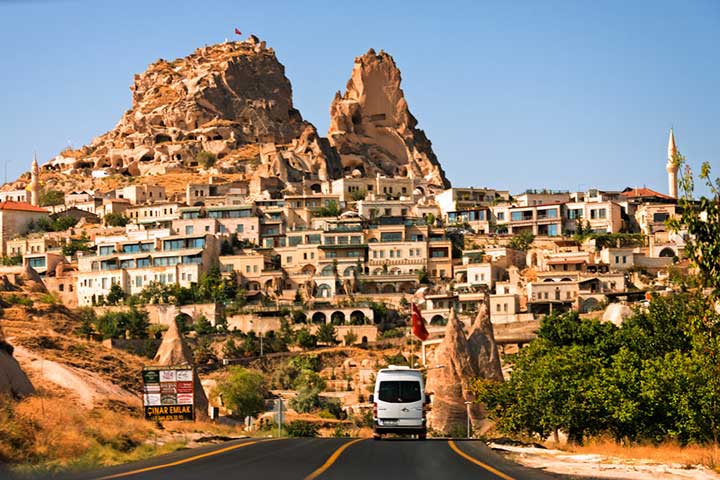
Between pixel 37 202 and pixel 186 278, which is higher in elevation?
pixel 37 202

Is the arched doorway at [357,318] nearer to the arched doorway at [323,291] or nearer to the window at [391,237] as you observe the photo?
the arched doorway at [323,291]

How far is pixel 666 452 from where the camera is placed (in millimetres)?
30719

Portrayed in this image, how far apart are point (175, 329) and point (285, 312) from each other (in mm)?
48434

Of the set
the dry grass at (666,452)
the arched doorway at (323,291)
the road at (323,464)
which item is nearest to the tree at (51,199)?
the arched doorway at (323,291)

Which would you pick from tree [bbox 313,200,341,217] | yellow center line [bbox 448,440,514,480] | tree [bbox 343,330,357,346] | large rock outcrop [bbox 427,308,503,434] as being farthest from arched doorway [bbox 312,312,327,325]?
yellow center line [bbox 448,440,514,480]

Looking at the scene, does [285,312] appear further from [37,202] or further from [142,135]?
[142,135]

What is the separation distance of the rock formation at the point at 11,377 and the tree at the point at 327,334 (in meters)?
66.1

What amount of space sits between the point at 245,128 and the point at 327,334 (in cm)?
7993

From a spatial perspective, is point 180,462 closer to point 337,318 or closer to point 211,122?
point 337,318

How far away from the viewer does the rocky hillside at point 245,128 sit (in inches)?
6545

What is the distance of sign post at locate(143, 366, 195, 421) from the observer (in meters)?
39.0

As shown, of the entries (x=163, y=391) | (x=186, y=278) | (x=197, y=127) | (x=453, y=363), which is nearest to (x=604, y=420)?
(x=163, y=391)

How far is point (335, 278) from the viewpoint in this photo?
112 meters

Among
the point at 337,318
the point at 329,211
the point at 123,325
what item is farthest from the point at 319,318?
the point at 329,211
